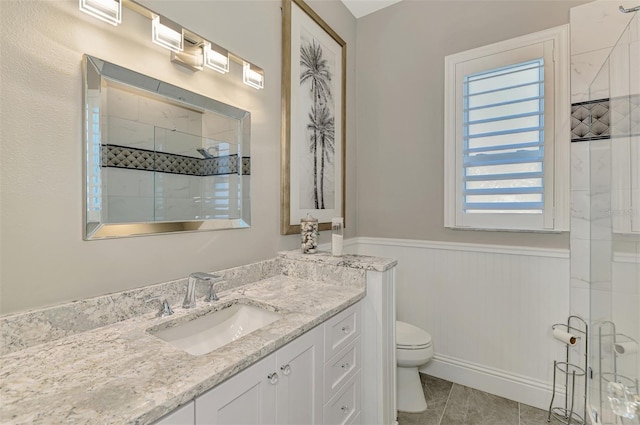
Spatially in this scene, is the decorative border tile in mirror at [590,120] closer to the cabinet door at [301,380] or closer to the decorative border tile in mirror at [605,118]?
the decorative border tile in mirror at [605,118]

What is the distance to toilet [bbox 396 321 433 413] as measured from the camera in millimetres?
1878

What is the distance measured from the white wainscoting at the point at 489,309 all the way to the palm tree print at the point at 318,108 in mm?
866

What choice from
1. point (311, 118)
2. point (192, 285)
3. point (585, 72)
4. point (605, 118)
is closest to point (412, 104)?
point (311, 118)

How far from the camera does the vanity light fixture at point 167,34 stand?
1.21 m

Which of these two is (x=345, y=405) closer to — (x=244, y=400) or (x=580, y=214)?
(x=244, y=400)

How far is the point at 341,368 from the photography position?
4.50ft

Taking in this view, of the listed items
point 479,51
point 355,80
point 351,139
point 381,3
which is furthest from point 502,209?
point 381,3

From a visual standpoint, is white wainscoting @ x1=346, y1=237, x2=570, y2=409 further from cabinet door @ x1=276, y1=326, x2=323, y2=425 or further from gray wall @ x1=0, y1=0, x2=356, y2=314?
gray wall @ x1=0, y1=0, x2=356, y2=314

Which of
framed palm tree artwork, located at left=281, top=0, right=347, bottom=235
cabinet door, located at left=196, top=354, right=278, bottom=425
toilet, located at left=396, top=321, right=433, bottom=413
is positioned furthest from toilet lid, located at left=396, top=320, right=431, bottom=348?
cabinet door, located at left=196, top=354, right=278, bottom=425

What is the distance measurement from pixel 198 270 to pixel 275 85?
3.92ft

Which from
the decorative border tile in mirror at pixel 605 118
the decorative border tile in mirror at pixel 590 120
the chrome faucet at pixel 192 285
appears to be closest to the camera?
the chrome faucet at pixel 192 285

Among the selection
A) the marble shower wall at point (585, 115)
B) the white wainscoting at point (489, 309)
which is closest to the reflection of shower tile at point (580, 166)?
the marble shower wall at point (585, 115)

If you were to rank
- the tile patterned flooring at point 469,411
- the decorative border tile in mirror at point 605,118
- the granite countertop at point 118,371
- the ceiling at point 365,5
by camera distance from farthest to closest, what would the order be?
the ceiling at point 365,5 → the tile patterned flooring at point 469,411 → the decorative border tile in mirror at point 605,118 → the granite countertop at point 118,371

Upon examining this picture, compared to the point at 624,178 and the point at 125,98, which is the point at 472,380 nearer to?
the point at 624,178
